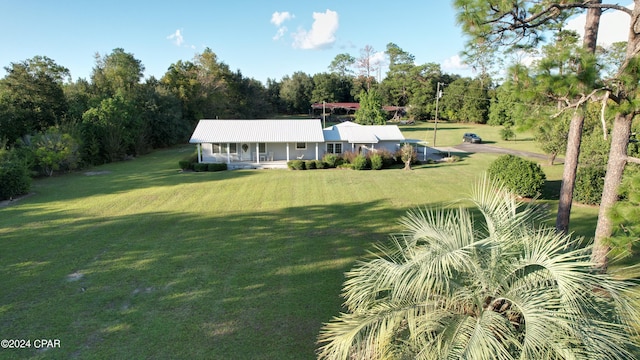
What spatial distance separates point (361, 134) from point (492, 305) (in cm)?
2202

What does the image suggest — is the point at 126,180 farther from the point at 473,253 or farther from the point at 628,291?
the point at 628,291

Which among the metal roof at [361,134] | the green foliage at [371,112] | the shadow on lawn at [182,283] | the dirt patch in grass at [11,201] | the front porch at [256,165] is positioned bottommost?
the shadow on lawn at [182,283]

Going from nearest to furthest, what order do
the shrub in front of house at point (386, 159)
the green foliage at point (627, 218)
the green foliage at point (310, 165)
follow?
the green foliage at point (627, 218), the green foliage at point (310, 165), the shrub in front of house at point (386, 159)

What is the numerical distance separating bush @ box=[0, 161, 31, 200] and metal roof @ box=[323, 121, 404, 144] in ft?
54.3

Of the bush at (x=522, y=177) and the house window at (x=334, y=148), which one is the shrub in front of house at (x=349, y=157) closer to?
the house window at (x=334, y=148)

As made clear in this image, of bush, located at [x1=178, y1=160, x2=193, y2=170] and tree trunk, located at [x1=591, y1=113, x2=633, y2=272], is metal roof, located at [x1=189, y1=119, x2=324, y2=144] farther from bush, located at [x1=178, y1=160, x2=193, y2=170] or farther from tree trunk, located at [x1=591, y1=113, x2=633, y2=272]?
tree trunk, located at [x1=591, y1=113, x2=633, y2=272]

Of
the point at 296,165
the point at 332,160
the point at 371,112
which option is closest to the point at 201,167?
the point at 296,165

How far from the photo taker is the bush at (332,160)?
73.5ft

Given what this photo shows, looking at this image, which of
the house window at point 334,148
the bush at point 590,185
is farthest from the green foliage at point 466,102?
the bush at point 590,185

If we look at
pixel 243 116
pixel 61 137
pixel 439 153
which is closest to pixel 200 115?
pixel 243 116

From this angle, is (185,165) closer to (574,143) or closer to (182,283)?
(182,283)

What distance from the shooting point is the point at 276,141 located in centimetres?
2303

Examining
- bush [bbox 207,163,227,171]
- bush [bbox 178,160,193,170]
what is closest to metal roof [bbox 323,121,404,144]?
bush [bbox 207,163,227,171]

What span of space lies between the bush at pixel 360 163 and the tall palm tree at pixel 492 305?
1707cm
